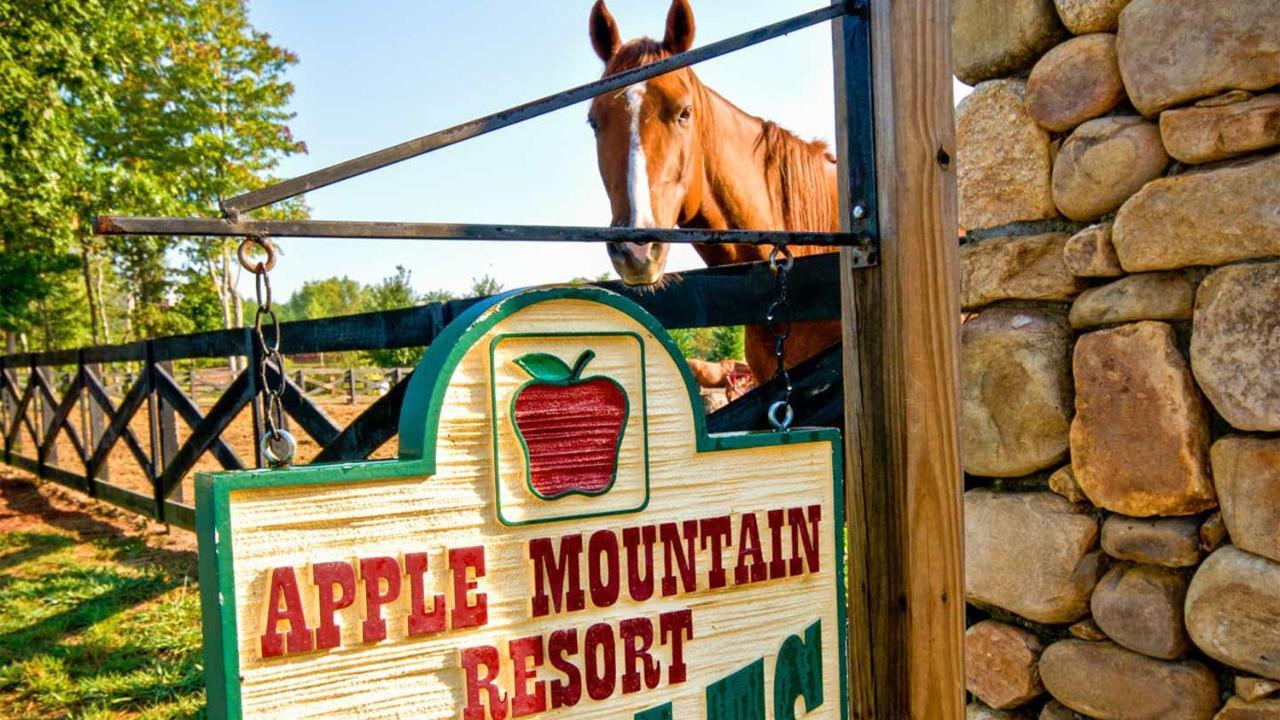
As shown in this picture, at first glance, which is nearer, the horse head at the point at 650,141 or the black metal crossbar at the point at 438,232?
the black metal crossbar at the point at 438,232

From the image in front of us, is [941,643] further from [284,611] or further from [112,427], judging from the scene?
[112,427]

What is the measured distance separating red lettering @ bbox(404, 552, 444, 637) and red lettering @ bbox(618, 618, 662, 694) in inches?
9.0

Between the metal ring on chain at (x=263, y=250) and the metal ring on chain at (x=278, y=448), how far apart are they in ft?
0.58

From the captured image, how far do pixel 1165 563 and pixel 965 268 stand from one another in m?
0.59

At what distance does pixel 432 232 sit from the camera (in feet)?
3.44

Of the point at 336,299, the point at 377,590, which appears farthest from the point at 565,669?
the point at 336,299

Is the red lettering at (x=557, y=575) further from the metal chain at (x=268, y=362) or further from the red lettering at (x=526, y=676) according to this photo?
the metal chain at (x=268, y=362)

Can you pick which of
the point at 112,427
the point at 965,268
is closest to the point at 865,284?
the point at 965,268

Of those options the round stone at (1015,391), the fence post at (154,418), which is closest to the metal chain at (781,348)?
the round stone at (1015,391)

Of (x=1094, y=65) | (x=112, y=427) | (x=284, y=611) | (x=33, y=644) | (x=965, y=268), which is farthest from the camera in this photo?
(x=112, y=427)

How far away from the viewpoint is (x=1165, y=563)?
1297mm

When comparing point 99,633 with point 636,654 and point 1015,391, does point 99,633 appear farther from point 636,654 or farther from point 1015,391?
point 1015,391

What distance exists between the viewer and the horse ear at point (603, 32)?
117 inches

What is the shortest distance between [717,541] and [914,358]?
0.44 meters
